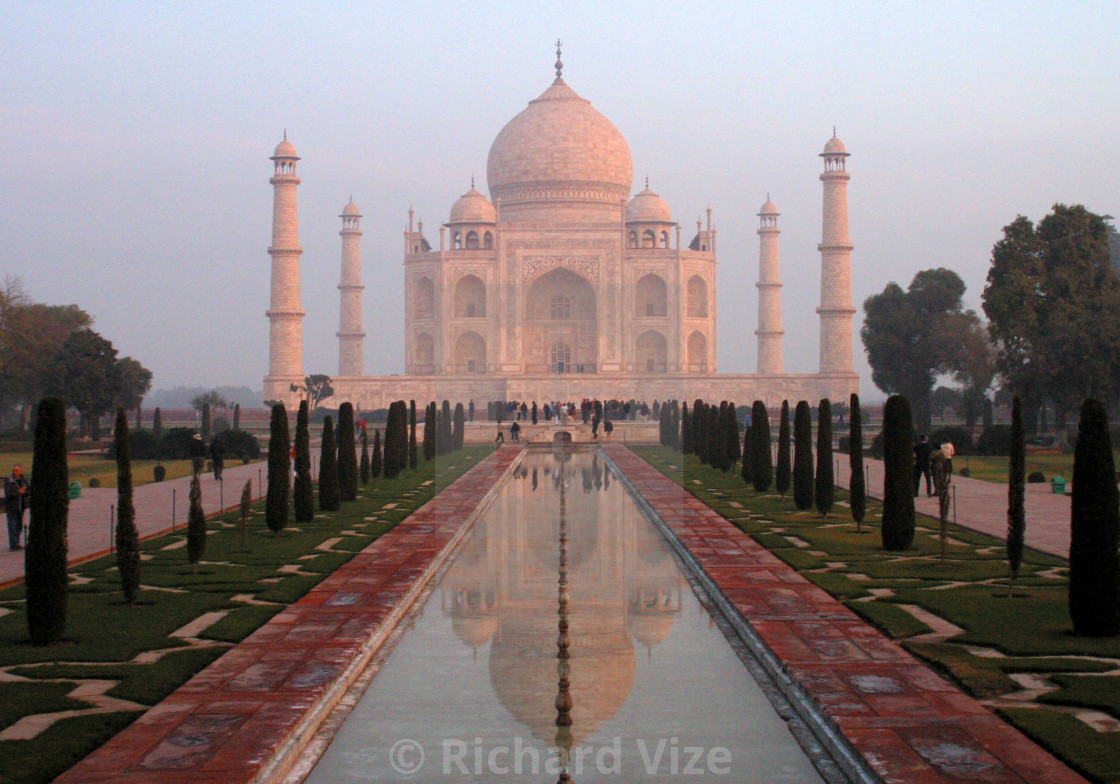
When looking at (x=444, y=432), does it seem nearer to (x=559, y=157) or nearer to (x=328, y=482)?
(x=328, y=482)

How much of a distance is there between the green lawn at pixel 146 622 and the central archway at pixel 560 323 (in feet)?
112

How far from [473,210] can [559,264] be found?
4625 mm

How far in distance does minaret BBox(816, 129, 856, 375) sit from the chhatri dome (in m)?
8.67

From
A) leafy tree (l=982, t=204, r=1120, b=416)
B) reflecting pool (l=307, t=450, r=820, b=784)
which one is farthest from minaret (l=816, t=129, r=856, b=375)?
reflecting pool (l=307, t=450, r=820, b=784)

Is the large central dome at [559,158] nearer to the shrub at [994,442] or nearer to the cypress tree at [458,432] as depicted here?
the cypress tree at [458,432]

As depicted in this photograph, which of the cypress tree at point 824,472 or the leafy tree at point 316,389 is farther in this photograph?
the leafy tree at point 316,389

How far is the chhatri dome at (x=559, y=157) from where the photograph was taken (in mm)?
47125

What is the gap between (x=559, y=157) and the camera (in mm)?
47062

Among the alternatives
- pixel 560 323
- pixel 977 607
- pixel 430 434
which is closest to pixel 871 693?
pixel 977 607

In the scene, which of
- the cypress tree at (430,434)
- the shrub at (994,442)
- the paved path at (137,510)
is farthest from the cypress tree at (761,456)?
the shrub at (994,442)

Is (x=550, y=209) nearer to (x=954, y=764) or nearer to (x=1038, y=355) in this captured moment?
(x=1038, y=355)

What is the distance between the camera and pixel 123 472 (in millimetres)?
7566

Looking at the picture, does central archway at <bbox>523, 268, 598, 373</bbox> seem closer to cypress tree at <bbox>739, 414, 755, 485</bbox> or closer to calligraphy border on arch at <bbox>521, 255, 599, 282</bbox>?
calligraphy border on arch at <bbox>521, 255, 599, 282</bbox>

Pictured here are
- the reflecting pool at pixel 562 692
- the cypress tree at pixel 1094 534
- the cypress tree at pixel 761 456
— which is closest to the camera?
the reflecting pool at pixel 562 692
